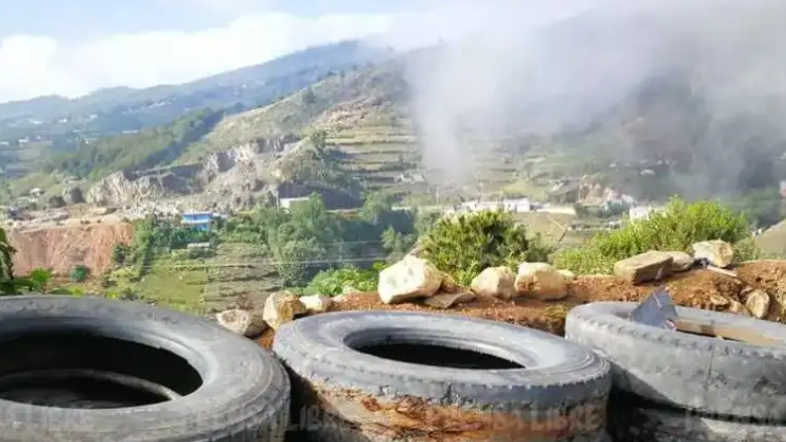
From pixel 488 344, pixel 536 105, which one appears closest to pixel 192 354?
pixel 488 344

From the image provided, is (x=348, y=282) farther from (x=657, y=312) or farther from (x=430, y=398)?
(x=430, y=398)

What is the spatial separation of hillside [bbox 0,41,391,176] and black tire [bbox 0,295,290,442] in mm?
67568

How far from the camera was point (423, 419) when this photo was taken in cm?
325

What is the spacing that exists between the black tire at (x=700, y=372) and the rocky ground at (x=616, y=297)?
6.64 feet

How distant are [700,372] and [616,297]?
3234 millimetres

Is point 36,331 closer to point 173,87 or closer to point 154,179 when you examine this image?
point 154,179

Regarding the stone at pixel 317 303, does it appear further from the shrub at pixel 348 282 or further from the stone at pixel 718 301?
the stone at pixel 718 301

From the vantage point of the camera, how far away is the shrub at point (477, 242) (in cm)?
1170

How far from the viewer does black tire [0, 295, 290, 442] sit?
8.53 feet

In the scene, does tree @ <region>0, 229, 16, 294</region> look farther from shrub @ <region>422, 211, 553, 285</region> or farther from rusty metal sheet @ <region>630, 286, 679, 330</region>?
shrub @ <region>422, 211, 553, 285</region>

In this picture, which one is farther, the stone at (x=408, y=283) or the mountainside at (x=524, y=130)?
the mountainside at (x=524, y=130)

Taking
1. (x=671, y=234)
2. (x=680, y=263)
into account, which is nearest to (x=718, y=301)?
(x=680, y=263)

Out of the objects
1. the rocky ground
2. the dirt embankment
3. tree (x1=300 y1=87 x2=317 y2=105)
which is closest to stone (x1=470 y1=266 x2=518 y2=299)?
the rocky ground

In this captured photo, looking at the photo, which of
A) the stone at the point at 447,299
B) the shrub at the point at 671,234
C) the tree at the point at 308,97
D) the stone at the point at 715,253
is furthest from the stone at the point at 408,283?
the tree at the point at 308,97
